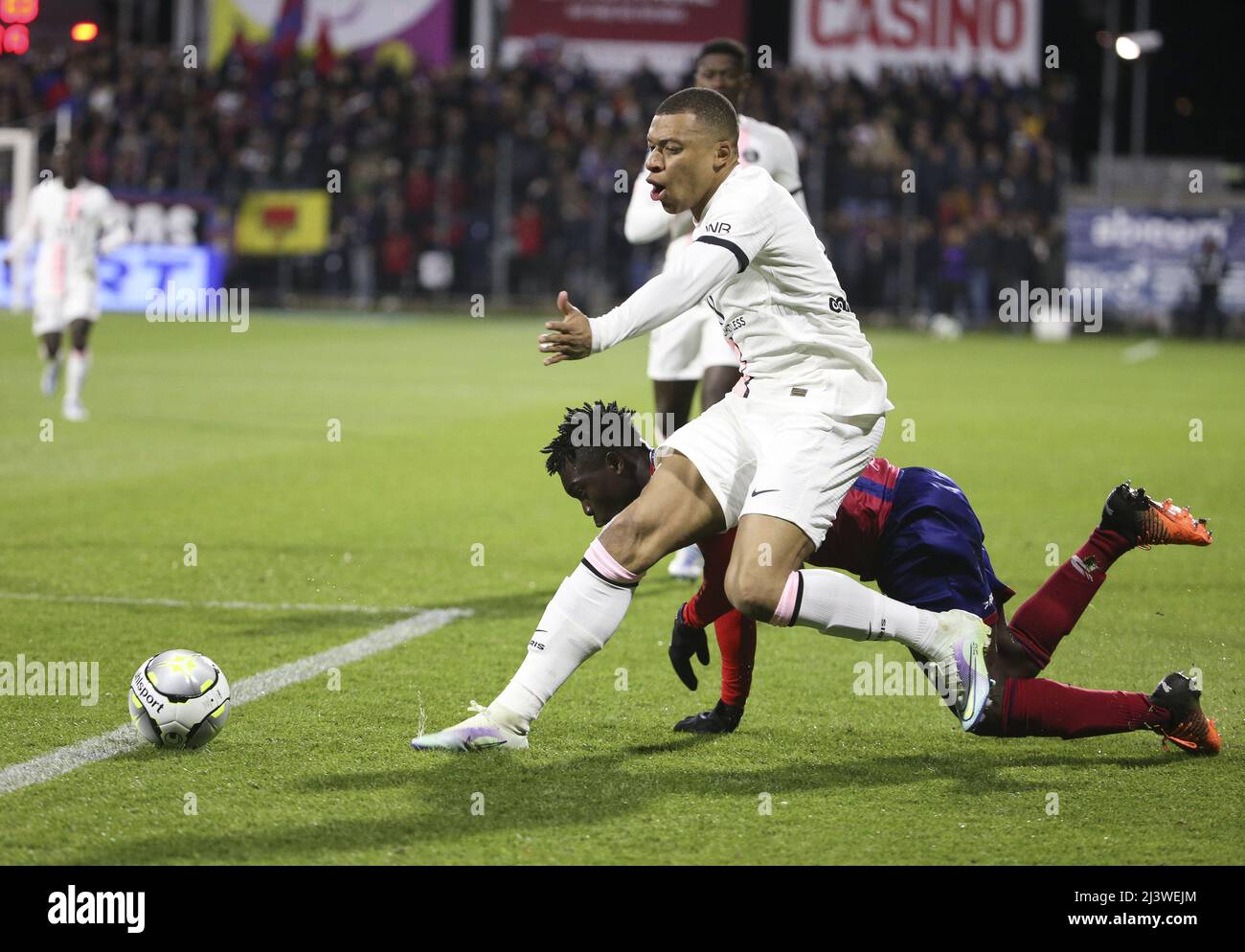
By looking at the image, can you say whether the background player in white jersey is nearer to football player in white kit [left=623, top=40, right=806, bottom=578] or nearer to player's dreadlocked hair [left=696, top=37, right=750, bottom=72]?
football player in white kit [left=623, top=40, right=806, bottom=578]

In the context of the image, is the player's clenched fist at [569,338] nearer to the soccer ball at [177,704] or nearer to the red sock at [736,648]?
the red sock at [736,648]

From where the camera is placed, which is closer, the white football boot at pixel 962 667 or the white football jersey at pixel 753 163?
the white football boot at pixel 962 667

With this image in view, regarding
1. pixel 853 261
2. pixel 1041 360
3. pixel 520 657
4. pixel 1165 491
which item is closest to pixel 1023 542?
pixel 1165 491

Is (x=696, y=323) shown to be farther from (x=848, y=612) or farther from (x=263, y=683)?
(x=848, y=612)

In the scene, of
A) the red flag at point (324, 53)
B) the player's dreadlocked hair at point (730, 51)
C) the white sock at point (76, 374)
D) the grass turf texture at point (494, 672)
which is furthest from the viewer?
the red flag at point (324, 53)

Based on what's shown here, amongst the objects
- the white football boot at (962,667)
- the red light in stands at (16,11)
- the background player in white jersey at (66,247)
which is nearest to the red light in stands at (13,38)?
the red light in stands at (16,11)

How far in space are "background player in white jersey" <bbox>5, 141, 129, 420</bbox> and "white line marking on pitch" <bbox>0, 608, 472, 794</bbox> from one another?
8.44m

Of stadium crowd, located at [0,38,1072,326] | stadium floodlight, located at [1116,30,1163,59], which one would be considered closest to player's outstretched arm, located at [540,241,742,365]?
stadium crowd, located at [0,38,1072,326]

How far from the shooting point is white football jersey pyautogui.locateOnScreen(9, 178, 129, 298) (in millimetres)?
14164

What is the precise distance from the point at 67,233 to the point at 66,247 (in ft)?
0.42

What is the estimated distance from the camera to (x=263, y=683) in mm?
5188

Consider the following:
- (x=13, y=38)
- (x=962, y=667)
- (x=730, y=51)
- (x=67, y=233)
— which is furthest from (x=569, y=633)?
(x=13, y=38)

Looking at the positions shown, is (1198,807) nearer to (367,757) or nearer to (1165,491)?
(367,757)

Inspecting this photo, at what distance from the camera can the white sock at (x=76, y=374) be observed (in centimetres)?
1317
